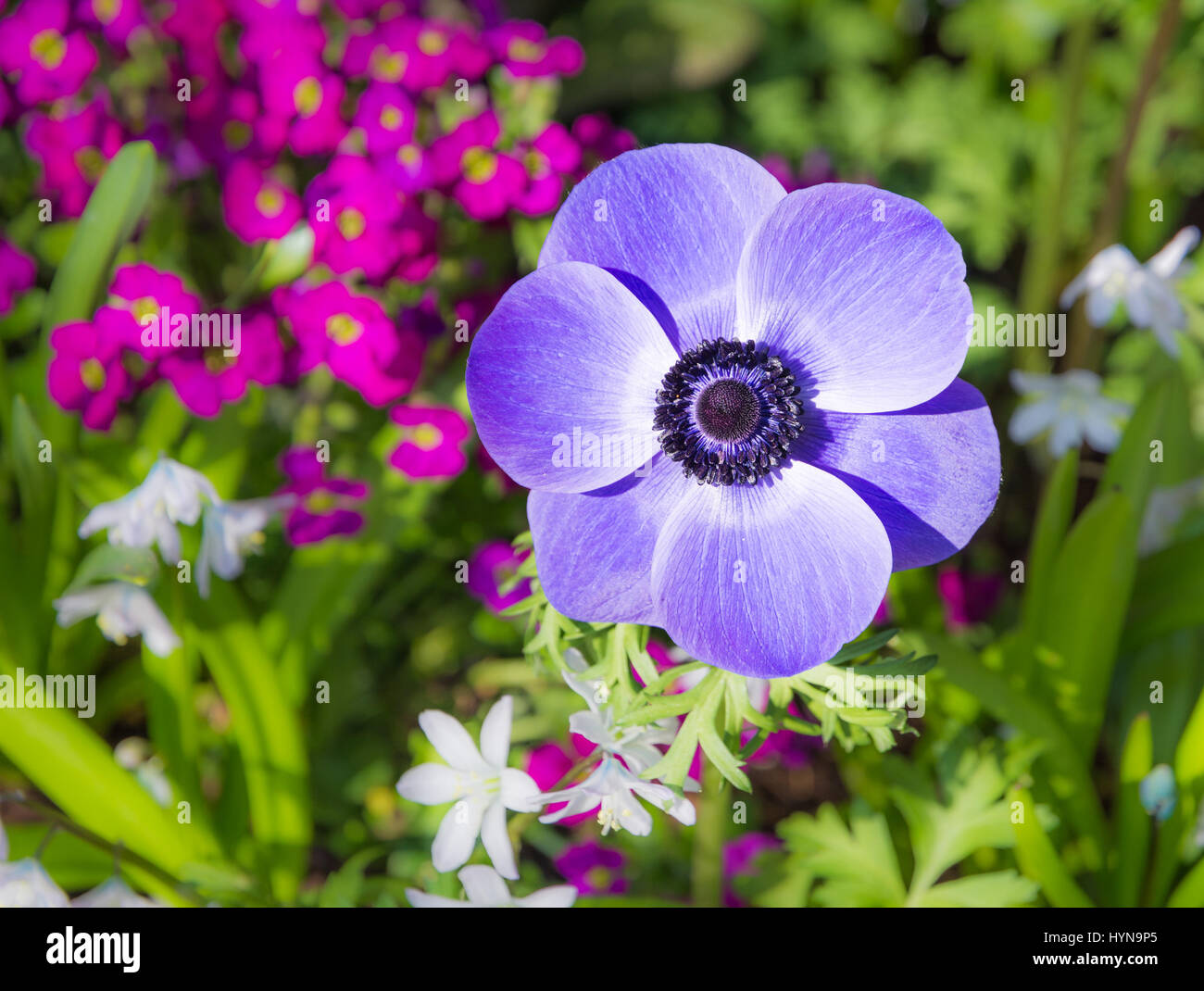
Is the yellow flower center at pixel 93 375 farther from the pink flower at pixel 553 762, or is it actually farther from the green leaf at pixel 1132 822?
the green leaf at pixel 1132 822

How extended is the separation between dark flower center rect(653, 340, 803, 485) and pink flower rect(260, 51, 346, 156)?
823mm

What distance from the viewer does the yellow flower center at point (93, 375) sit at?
1337 millimetres

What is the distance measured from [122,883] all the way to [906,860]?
111 cm

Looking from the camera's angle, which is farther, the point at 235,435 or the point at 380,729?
the point at 380,729

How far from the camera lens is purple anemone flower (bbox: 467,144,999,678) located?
0.87 meters

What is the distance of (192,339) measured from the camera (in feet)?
4.47

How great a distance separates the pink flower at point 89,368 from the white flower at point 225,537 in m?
0.25

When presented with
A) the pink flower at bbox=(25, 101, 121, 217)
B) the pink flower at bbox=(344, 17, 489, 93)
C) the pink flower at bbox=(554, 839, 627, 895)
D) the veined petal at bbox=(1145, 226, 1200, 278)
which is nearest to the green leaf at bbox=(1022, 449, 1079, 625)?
the veined petal at bbox=(1145, 226, 1200, 278)

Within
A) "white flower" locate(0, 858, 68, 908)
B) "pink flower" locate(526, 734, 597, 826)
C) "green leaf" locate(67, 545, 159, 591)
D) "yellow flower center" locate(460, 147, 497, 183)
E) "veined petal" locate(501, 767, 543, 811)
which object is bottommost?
"white flower" locate(0, 858, 68, 908)

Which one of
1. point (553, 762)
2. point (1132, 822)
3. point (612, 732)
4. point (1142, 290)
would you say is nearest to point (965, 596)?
point (1132, 822)

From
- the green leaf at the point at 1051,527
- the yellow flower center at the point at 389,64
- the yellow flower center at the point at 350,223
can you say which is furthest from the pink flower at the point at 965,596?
the yellow flower center at the point at 389,64

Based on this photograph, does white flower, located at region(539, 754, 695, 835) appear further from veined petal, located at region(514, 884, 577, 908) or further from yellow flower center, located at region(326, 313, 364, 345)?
yellow flower center, located at region(326, 313, 364, 345)
